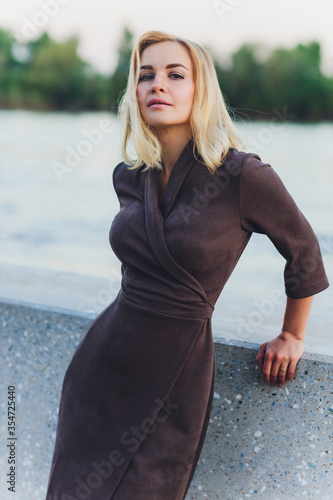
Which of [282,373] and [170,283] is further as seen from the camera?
[282,373]

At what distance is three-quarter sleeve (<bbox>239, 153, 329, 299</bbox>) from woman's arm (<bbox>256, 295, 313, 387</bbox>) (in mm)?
74

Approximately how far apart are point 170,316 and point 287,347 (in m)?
0.35

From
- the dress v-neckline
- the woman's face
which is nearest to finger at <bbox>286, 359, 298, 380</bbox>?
the dress v-neckline

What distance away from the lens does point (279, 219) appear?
58.9 inches

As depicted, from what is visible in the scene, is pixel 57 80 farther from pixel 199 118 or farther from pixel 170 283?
pixel 170 283

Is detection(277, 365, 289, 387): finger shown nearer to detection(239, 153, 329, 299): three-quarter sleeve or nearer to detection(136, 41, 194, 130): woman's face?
detection(239, 153, 329, 299): three-quarter sleeve

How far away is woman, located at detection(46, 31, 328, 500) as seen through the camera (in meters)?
1.52

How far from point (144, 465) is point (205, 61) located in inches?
42.4

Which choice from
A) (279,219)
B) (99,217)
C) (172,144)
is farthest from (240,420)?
(99,217)

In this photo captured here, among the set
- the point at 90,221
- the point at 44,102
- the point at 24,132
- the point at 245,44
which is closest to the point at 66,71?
the point at 44,102

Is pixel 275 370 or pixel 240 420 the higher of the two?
pixel 275 370

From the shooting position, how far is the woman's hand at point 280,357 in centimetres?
164

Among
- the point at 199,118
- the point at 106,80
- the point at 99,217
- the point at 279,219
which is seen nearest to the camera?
the point at 279,219

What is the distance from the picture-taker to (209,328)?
1.61 meters
